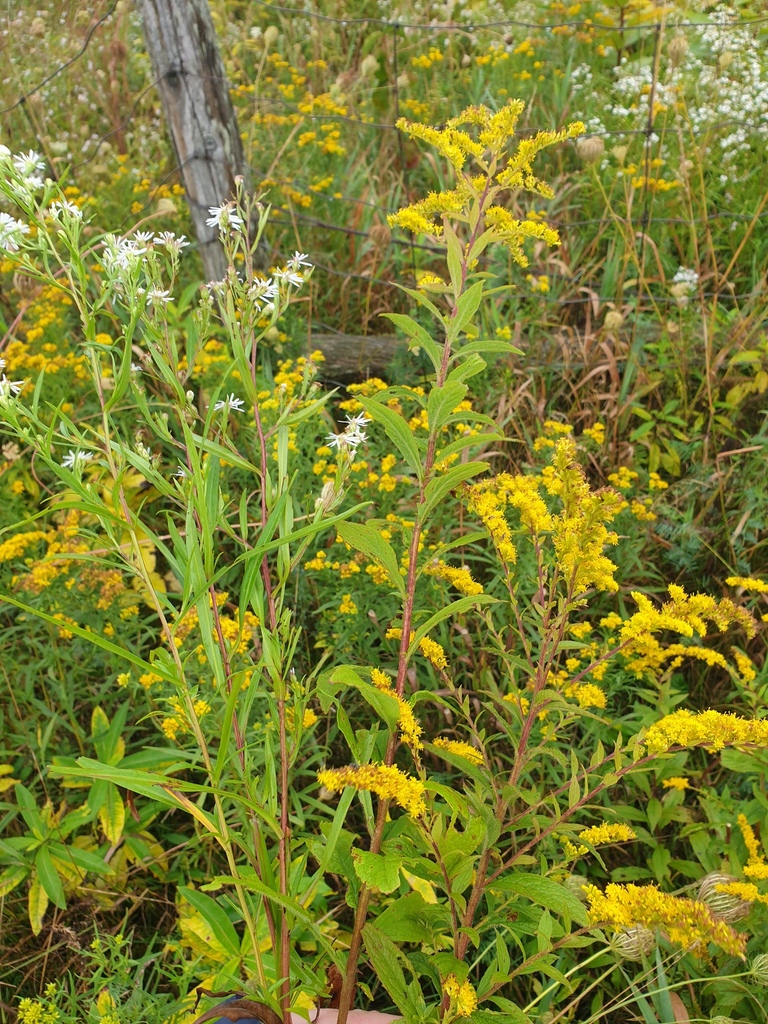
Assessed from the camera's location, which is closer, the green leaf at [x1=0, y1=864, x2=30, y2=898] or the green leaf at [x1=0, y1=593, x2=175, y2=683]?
the green leaf at [x1=0, y1=593, x2=175, y2=683]

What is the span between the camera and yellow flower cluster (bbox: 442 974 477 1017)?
89 centimetres

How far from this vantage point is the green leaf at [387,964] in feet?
3.22

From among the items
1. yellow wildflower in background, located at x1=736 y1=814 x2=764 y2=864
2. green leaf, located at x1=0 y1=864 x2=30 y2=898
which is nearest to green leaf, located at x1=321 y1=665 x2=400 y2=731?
yellow wildflower in background, located at x1=736 y1=814 x2=764 y2=864

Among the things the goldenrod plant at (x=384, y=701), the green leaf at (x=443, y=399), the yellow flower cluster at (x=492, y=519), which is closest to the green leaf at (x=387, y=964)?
the goldenrod plant at (x=384, y=701)

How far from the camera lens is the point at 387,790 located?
84cm

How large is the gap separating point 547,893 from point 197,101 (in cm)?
265

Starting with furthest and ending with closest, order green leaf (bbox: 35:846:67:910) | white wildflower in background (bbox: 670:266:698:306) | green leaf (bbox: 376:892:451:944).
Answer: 1. white wildflower in background (bbox: 670:266:698:306)
2. green leaf (bbox: 35:846:67:910)
3. green leaf (bbox: 376:892:451:944)

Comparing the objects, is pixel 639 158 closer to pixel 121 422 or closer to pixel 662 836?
pixel 121 422

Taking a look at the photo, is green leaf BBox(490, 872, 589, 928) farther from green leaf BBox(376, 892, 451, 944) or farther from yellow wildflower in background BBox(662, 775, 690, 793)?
yellow wildflower in background BBox(662, 775, 690, 793)

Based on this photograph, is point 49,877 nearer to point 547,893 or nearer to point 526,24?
point 547,893

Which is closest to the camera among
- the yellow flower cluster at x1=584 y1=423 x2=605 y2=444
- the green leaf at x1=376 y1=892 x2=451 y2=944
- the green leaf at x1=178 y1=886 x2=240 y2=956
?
the green leaf at x1=376 y1=892 x2=451 y2=944

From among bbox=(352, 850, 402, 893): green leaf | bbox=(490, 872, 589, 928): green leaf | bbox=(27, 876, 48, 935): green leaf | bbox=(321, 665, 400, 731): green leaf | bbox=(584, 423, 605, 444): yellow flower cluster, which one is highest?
bbox=(321, 665, 400, 731): green leaf

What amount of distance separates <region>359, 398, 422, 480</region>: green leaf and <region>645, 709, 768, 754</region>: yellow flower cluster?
1.37 ft

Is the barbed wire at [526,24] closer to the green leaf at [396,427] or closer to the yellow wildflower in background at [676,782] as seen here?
the green leaf at [396,427]
